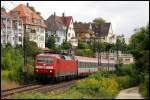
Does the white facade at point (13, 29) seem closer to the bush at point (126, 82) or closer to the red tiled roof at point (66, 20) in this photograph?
the red tiled roof at point (66, 20)

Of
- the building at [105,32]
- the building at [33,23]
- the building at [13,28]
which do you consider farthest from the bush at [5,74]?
the building at [105,32]

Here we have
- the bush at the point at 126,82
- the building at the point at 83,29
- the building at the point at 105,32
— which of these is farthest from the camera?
the building at the point at 105,32

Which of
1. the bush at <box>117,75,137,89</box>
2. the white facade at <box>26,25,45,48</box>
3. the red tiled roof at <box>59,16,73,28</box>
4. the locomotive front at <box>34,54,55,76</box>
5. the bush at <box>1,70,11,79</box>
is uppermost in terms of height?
the red tiled roof at <box>59,16,73,28</box>

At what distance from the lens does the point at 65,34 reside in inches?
5448

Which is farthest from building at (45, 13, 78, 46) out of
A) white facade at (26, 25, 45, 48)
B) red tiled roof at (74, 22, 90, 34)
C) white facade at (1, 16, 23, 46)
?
white facade at (1, 16, 23, 46)

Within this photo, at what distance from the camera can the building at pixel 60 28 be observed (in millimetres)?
131625

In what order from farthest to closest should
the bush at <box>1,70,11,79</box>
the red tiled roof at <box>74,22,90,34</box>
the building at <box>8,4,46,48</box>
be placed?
1. the red tiled roof at <box>74,22,90,34</box>
2. the building at <box>8,4,46,48</box>
3. the bush at <box>1,70,11,79</box>

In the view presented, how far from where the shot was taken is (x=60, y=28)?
13400cm

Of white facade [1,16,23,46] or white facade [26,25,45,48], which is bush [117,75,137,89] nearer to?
white facade [1,16,23,46]

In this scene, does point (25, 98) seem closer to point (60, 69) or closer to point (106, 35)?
point (60, 69)

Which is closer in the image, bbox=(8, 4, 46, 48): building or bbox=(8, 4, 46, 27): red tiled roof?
bbox=(8, 4, 46, 48): building

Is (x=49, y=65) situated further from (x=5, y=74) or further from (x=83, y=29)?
(x=83, y=29)

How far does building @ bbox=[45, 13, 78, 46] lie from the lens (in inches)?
5182

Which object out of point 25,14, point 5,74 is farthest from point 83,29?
point 5,74
